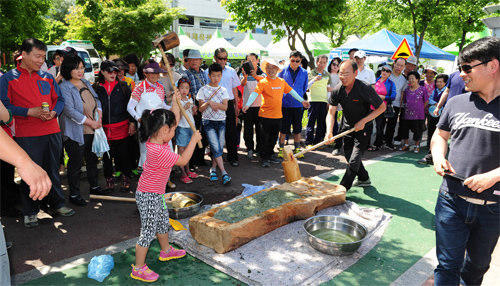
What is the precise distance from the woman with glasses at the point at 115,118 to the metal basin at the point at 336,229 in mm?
3425

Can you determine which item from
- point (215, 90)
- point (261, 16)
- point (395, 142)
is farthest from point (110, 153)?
point (261, 16)

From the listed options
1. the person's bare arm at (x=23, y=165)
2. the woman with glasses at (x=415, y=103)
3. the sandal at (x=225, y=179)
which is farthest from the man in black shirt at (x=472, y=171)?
the woman with glasses at (x=415, y=103)

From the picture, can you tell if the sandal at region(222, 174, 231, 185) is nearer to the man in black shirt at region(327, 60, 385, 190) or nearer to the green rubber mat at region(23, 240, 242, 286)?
the man in black shirt at region(327, 60, 385, 190)

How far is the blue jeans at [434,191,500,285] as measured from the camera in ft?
8.23

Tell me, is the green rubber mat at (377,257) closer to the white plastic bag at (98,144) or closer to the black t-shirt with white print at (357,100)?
the black t-shirt with white print at (357,100)

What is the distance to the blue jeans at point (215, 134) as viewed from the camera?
20.1 ft

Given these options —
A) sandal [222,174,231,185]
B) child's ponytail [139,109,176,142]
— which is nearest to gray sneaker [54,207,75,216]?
child's ponytail [139,109,176,142]

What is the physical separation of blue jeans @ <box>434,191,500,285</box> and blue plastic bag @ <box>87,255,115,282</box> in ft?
10.3

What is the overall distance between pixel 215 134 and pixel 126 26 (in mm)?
22942

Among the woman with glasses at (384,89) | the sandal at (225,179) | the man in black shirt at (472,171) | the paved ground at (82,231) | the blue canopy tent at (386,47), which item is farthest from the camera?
the blue canopy tent at (386,47)

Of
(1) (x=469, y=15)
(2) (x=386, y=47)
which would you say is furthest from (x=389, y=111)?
(1) (x=469, y=15)

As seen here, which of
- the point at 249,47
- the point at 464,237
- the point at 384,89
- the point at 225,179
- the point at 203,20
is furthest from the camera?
the point at 203,20

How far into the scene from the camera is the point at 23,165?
73.0 inches

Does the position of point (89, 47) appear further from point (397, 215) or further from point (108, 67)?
point (397, 215)
